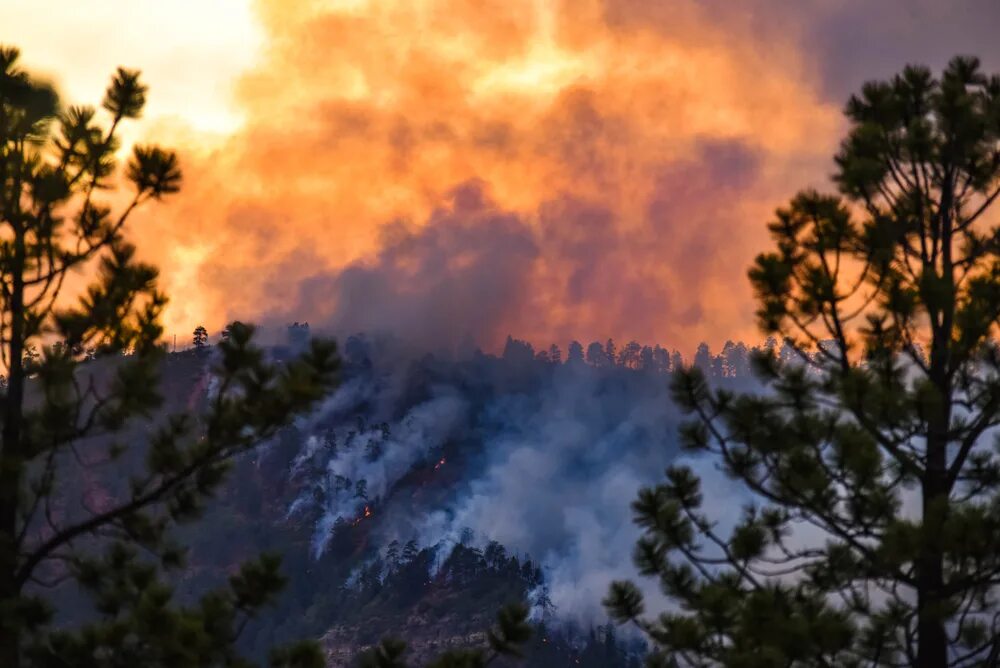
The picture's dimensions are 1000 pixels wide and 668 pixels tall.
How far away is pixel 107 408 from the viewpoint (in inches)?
433

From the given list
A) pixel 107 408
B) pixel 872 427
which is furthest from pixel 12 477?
pixel 872 427

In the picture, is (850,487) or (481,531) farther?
(481,531)

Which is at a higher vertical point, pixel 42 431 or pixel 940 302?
pixel 940 302

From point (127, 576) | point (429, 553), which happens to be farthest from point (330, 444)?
point (127, 576)

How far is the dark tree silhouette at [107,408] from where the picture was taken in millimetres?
10586

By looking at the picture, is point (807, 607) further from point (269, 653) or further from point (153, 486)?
point (153, 486)

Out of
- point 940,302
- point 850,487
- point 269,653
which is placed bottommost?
point 269,653

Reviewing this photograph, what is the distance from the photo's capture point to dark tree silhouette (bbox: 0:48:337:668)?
10.6 m

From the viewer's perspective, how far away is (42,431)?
10.8m

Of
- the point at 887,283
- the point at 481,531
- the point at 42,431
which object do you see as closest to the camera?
the point at 42,431

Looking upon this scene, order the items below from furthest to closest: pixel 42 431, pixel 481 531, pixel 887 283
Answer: pixel 481 531
pixel 887 283
pixel 42 431

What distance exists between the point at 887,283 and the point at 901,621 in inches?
131

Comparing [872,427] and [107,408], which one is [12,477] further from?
[872,427]

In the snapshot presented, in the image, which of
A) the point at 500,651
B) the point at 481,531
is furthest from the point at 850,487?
the point at 481,531
